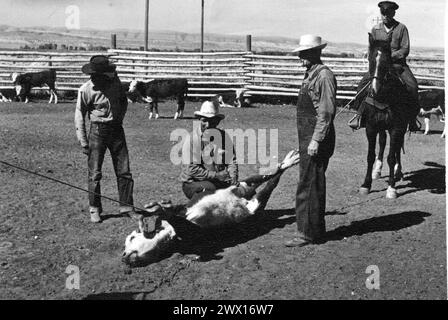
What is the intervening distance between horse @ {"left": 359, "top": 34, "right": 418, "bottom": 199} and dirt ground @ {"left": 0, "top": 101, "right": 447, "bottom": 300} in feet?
1.78

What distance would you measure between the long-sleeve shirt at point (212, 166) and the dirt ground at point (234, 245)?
2.22ft

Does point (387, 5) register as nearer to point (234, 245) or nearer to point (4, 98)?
point (234, 245)

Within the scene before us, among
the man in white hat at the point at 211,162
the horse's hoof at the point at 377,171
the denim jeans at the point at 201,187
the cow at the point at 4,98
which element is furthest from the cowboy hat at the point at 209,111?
the cow at the point at 4,98

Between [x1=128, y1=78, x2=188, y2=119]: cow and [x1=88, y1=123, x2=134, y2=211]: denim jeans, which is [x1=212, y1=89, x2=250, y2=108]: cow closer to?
[x1=128, y1=78, x2=188, y2=119]: cow

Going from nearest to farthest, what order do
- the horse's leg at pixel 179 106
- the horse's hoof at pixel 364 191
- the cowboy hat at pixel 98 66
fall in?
the cowboy hat at pixel 98 66 < the horse's hoof at pixel 364 191 < the horse's leg at pixel 179 106

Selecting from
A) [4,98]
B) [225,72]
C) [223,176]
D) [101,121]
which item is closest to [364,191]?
[223,176]

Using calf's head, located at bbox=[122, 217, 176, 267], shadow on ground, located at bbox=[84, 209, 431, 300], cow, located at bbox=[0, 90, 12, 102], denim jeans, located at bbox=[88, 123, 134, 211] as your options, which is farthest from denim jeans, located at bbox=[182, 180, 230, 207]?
cow, located at bbox=[0, 90, 12, 102]

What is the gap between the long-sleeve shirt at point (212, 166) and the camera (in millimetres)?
7551

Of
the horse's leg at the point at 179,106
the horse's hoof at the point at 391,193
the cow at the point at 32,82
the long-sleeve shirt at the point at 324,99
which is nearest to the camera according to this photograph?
the long-sleeve shirt at the point at 324,99

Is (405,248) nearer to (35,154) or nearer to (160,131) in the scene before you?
(35,154)

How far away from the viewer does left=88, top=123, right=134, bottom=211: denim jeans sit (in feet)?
25.9

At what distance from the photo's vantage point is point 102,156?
7.98m

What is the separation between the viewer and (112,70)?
25.6 feet

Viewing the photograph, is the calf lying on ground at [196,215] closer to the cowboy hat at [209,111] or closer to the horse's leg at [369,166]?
the cowboy hat at [209,111]
